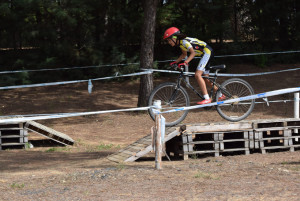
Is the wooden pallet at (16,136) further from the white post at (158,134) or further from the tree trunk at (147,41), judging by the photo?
the white post at (158,134)

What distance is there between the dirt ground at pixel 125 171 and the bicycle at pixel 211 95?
963 millimetres

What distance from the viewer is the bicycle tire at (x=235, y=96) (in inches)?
339

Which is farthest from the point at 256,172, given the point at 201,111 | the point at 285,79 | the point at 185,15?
the point at 185,15

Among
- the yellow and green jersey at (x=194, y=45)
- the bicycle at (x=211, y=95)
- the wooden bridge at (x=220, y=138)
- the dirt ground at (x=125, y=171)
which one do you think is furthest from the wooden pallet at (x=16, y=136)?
the yellow and green jersey at (x=194, y=45)

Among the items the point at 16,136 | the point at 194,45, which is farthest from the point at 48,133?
the point at 194,45

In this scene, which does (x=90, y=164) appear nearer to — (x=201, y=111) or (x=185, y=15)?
(x=201, y=111)

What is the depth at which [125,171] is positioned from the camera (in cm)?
785

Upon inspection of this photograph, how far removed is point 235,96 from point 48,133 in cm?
552

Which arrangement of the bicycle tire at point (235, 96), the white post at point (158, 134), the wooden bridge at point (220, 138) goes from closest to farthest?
the white post at point (158, 134) < the bicycle tire at point (235, 96) < the wooden bridge at point (220, 138)

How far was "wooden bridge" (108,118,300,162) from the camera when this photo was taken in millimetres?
9460

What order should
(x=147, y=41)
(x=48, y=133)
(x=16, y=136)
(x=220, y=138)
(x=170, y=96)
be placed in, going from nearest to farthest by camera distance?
1. (x=170, y=96)
2. (x=220, y=138)
3. (x=16, y=136)
4. (x=48, y=133)
5. (x=147, y=41)

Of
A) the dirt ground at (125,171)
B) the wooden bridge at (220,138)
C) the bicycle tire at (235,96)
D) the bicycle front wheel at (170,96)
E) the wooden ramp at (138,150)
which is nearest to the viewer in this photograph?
the dirt ground at (125,171)

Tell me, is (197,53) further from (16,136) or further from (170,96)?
(16,136)

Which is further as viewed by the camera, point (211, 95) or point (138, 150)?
point (138, 150)
